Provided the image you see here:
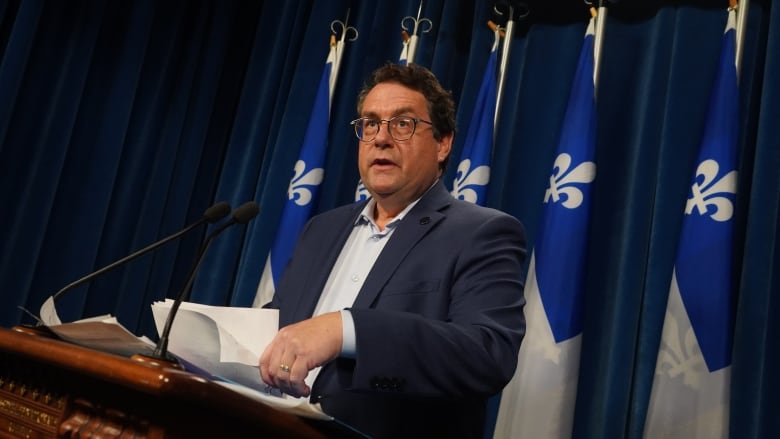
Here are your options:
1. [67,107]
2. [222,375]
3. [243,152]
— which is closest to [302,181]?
[243,152]

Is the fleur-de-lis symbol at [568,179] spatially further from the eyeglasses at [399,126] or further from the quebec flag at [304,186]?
the quebec flag at [304,186]

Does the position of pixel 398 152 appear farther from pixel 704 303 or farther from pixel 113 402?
pixel 704 303

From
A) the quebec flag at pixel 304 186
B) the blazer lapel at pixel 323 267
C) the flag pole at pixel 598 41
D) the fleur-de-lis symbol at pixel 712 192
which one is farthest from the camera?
the quebec flag at pixel 304 186

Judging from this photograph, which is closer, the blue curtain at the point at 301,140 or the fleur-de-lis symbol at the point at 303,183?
the blue curtain at the point at 301,140

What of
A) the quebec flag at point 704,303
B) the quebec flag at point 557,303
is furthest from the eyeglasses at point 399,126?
the quebec flag at point 704,303

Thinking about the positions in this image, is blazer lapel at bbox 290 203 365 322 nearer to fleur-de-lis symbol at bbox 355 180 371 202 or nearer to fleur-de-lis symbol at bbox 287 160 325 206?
fleur-de-lis symbol at bbox 355 180 371 202

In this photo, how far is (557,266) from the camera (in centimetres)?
320

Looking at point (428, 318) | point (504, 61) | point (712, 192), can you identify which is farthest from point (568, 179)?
point (428, 318)

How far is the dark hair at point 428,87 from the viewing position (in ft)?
7.54

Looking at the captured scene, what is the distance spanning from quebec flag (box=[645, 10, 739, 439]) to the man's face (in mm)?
1306

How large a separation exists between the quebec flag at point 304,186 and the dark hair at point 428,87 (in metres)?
1.78

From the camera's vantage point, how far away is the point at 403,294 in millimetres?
1766

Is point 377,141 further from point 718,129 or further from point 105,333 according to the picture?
point 718,129

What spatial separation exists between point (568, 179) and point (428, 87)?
1250 millimetres
